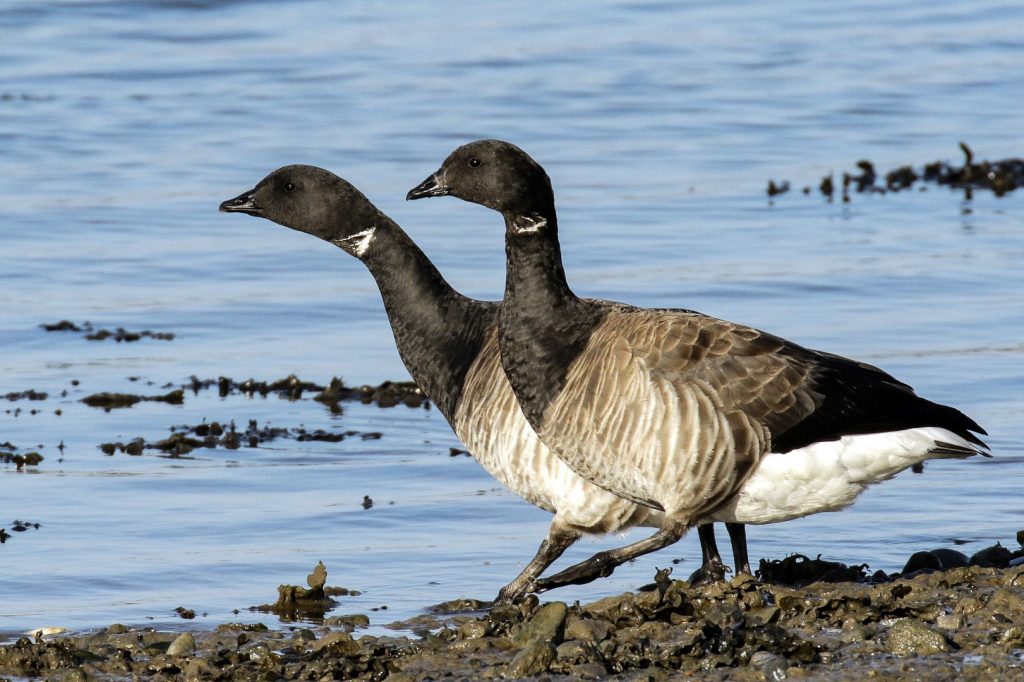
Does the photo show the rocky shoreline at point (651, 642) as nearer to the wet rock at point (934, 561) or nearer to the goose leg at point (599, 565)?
the goose leg at point (599, 565)

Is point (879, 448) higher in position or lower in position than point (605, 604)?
higher

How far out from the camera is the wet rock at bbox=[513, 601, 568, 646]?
22.9 ft

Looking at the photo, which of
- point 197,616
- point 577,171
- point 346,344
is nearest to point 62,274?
point 346,344

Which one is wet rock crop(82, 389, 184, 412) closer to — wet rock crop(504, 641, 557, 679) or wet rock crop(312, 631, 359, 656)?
wet rock crop(312, 631, 359, 656)

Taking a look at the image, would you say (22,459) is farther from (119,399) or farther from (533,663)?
(533,663)

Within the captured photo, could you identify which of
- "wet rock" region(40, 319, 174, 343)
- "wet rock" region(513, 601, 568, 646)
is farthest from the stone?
"wet rock" region(40, 319, 174, 343)

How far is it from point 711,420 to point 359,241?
8.76 ft

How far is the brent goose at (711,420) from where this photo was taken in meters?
7.46

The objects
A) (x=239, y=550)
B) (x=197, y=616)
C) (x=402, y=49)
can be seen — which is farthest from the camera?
(x=402, y=49)

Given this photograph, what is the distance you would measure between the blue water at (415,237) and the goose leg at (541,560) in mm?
457

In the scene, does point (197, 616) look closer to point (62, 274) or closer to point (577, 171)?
point (62, 274)

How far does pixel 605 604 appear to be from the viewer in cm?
740

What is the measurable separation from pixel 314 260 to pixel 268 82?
8.55 m

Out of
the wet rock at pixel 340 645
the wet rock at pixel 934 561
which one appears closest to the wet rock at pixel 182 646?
the wet rock at pixel 340 645
